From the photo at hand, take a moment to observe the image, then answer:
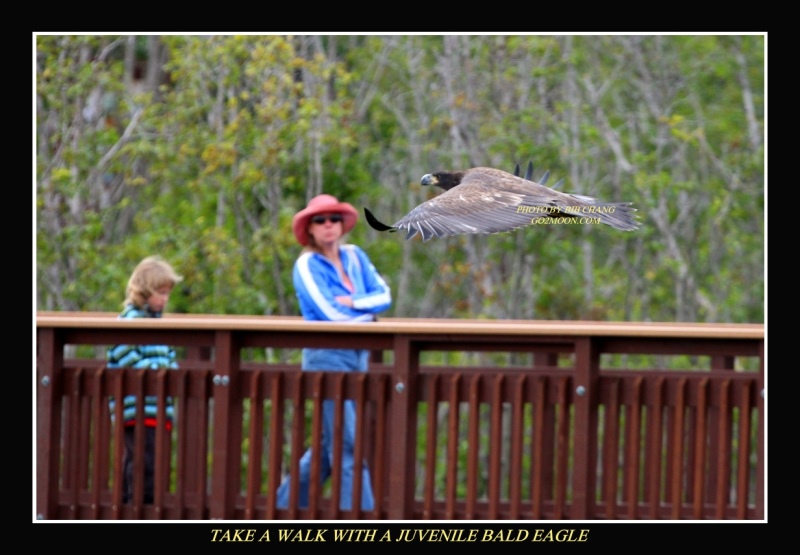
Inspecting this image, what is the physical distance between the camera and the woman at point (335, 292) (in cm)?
615

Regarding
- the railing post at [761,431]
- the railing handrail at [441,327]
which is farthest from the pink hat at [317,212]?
the railing post at [761,431]

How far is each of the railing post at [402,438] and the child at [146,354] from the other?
46.1 inches

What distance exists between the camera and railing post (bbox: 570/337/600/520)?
5949 millimetres

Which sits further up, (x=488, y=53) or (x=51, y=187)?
(x=488, y=53)

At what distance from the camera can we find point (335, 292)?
20.5 feet

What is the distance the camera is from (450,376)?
610 centimetres

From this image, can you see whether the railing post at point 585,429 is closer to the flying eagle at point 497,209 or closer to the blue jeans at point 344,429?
the blue jeans at point 344,429

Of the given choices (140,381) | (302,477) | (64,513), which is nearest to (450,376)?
(302,477)

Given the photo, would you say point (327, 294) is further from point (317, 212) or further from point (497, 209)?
point (497, 209)

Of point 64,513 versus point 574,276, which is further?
point 574,276

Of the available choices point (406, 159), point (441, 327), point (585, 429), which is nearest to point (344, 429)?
point (441, 327)

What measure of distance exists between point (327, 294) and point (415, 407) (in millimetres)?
717

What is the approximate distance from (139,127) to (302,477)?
4.44m

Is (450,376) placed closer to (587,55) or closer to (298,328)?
(298,328)
